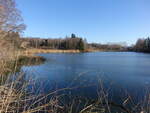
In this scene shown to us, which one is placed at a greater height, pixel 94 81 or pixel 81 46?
pixel 81 46

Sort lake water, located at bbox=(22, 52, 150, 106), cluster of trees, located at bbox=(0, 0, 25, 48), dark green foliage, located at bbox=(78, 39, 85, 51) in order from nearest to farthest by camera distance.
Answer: lake water, located at bbox=(22, 52, 150, 106), cluster of trees, located at bbox=(0, 0, 25, 48), dark green foliage, located at bbox=(78, 39, 85, 51)

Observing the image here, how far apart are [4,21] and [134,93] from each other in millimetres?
9753

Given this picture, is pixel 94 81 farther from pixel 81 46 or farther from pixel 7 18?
pixel 81 46

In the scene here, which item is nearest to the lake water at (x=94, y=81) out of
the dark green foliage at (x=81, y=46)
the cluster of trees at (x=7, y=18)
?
the cluster of trees at (x=7, y=18)

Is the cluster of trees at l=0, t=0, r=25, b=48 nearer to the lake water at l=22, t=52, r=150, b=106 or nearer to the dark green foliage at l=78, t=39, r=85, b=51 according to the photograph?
the lake water at l=22, t=52, r=150, b=106

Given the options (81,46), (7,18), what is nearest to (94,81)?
(7,18)

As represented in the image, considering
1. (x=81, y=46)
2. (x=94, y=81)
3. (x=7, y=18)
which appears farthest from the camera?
(x=81, y=46)

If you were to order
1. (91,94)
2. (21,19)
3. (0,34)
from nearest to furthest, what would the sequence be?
(91,94) → (0,34) → (21,19)

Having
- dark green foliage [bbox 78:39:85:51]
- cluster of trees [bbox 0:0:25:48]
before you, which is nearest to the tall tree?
cluster of trees [bbox 0:0:25:48]

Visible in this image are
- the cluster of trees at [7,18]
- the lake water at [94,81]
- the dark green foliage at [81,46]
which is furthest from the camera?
the dark green foliage at [81,46]

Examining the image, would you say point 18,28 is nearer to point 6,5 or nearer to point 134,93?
point 6,5

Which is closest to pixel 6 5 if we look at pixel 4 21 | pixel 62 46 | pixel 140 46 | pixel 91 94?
pixel 4 21

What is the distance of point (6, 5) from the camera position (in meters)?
11.0

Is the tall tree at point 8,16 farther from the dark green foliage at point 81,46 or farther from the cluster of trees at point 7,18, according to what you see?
the dark green foliage at point 81,46
